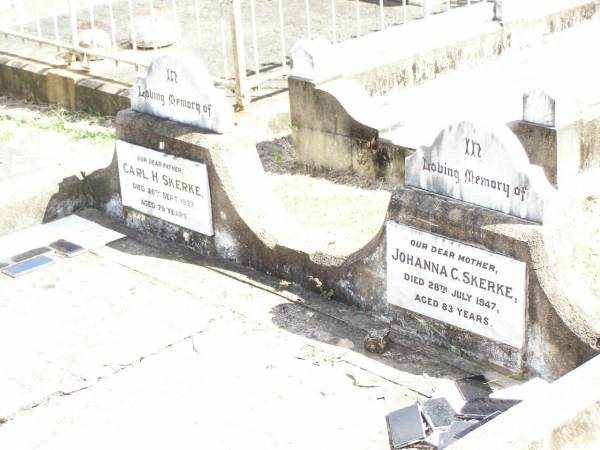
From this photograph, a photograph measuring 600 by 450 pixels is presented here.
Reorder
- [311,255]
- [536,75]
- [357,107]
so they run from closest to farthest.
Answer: [311,255] → [357,107] → [536,75]

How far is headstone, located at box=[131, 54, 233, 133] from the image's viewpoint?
7609 mm

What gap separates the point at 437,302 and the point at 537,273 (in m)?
0.75

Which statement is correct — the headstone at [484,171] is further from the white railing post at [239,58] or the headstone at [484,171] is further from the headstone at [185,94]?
the white railing post at [239,58]

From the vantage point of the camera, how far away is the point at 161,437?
5887mm

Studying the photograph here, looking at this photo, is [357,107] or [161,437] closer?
[161,437]

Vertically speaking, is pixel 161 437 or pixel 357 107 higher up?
pixel 357 107

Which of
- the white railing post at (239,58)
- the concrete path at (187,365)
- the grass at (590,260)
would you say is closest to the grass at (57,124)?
the white railing post at (239,58)

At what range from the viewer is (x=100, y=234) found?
332 inches

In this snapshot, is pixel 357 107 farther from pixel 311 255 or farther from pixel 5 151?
pixel 5 151

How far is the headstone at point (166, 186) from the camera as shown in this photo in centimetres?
781

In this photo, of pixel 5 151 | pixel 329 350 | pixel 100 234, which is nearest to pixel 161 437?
pixel 329 350

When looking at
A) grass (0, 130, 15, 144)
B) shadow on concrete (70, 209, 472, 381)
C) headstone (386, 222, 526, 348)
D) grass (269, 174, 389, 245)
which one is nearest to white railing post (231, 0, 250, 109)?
grass (269, 174, 389, 245)

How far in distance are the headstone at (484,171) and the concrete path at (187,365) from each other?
966 millimetres

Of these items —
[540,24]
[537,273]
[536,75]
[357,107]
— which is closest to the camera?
[537,273]
